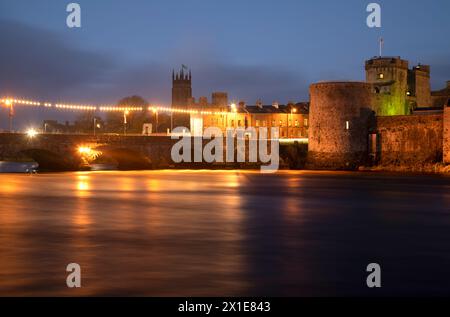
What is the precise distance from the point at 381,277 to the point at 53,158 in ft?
147

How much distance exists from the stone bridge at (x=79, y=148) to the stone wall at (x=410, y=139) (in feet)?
55.4

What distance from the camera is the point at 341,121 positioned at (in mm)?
50375

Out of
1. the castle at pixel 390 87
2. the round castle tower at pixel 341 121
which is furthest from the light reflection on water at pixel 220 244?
the castle at pixel 390 87

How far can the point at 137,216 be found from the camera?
17.9 meters

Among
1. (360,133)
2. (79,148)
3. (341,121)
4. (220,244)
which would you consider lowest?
(220,244)

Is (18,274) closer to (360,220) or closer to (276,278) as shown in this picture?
(276,278)

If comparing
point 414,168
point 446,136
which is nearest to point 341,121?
point 414,168

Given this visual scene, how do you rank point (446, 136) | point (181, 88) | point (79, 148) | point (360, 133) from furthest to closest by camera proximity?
point (181, 88) → point (79, 148) → point (360, 133) → point (446, 136)

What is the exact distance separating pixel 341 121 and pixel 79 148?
19.6 meters

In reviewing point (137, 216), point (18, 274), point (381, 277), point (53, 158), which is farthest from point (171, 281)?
point (53, 158)

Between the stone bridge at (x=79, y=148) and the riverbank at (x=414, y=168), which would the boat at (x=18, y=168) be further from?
the riverbank at (x=414, y=168)

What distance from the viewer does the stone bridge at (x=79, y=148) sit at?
46.8 m

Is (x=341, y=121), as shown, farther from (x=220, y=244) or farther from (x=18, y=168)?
(x=220, y=244)

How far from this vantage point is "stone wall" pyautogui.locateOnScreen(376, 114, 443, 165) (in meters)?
47.1
